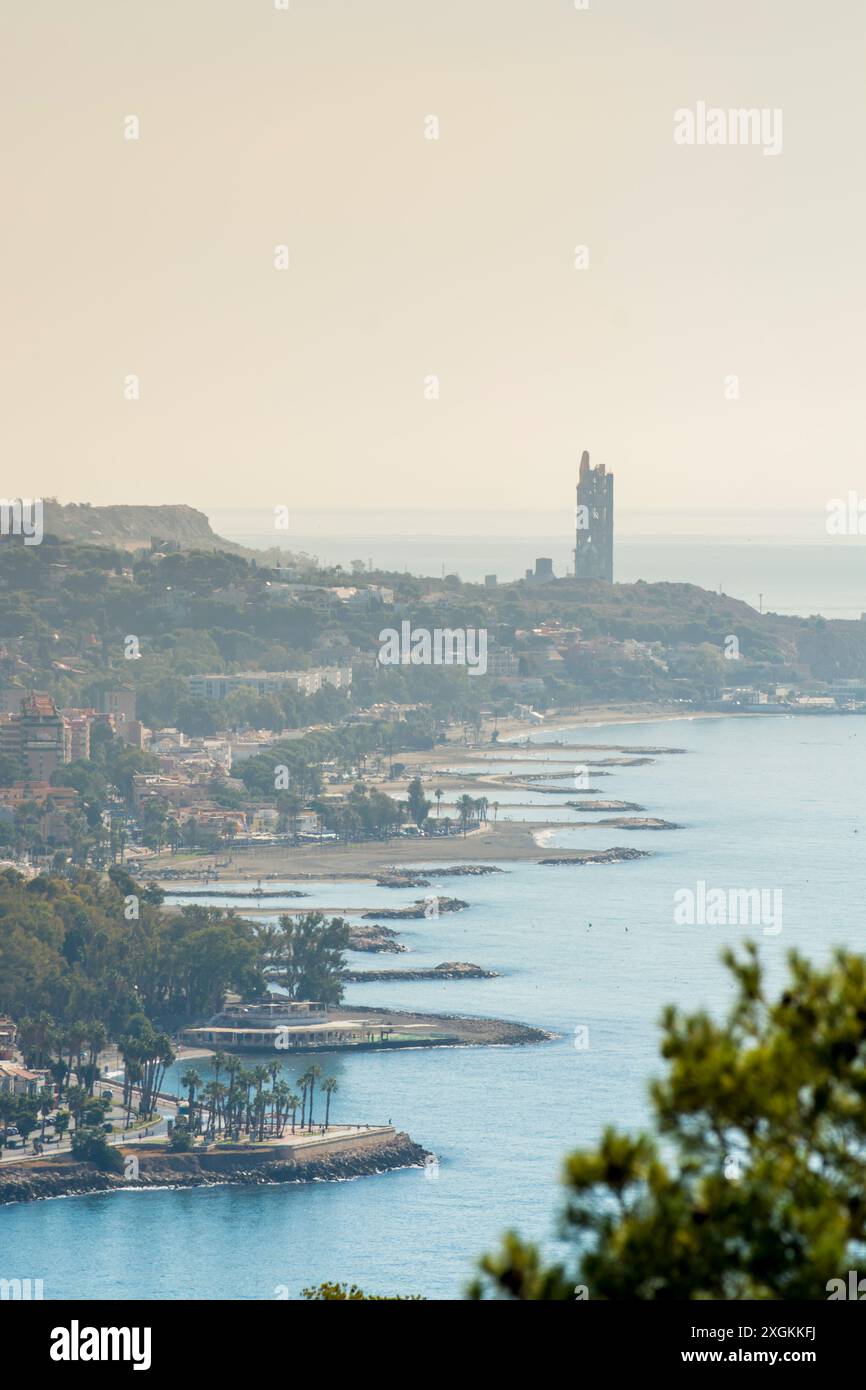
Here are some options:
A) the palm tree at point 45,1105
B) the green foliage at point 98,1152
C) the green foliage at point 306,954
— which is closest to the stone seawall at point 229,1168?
the green foliage at point 98,1152

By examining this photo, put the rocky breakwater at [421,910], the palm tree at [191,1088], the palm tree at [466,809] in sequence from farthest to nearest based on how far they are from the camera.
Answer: the palm tree at [466,809], the rocky breakwater at [421,910], the palm tree at [191,1088]

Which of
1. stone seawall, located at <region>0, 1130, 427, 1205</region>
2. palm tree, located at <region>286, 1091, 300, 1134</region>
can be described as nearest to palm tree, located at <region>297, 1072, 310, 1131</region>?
palm tree, located at <region>286, 1091, 300, 1134</region>

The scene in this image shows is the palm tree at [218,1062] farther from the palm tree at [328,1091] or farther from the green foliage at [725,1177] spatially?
the green foliage at [725,1177]

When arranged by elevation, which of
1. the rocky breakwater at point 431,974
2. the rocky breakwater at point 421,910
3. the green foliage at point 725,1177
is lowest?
the rocky breakwater at point 431,974

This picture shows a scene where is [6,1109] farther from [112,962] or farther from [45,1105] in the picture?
[112,962]
